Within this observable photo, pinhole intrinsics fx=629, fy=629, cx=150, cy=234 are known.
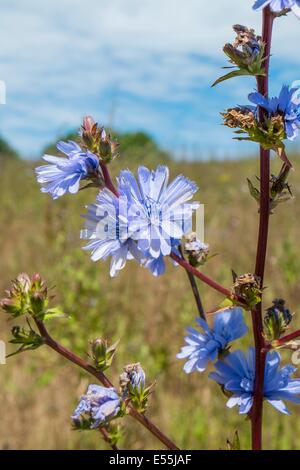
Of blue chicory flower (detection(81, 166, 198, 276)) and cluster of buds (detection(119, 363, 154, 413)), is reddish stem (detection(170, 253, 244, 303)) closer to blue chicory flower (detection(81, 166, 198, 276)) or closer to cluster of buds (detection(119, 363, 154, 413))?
blue chicory flower (detection(81, 166, 198, 276))

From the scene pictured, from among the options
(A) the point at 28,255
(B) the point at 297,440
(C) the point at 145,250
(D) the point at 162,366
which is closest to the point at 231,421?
(B) the point at 297,440

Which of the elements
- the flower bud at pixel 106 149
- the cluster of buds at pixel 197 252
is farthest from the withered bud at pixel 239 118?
the cluster of buds at pixel 197 252

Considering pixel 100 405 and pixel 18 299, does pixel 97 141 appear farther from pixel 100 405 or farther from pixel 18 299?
pixel 100 405

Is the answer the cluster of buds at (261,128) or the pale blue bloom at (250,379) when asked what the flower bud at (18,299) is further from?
the cluster of buds at (261,128)

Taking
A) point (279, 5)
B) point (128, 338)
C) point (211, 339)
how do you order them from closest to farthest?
point (279, 5) → point (211, 339) → point (128, 338)

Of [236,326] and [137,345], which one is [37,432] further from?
[236,326]


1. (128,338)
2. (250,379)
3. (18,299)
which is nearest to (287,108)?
(250,379)
